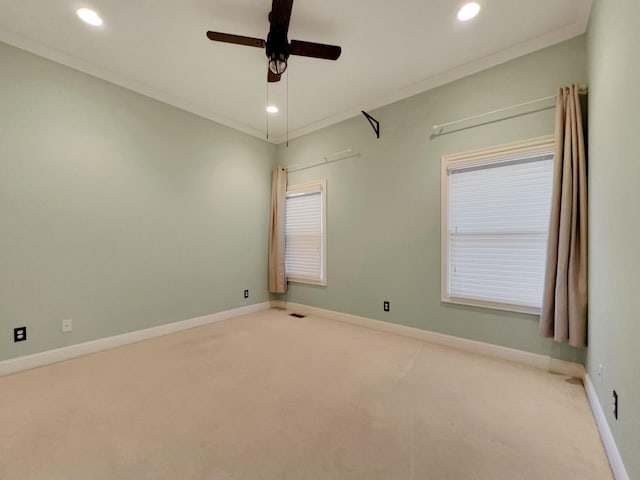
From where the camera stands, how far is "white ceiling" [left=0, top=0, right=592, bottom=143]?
209 centimetres

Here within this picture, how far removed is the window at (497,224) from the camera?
2.41 m

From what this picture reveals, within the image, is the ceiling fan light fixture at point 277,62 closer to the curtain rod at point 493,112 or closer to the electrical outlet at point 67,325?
the curtain rod at point 493,112

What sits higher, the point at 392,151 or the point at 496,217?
the point at 392,151

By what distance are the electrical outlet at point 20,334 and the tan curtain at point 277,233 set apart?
2789 millimetres

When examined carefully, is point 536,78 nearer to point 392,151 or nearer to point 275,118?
point 392,151

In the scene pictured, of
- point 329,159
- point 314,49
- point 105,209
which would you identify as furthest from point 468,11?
point 105,209

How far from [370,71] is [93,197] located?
10.6ft

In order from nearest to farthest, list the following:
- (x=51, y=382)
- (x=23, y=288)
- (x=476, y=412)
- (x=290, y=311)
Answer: (x=476, y=412) < (x=51, y=382) < (x=23, y=288) < (x=290, y=311)

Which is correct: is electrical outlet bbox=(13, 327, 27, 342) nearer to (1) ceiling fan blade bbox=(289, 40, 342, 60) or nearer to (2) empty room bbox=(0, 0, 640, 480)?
(2) empty room bbox=(0, 0, 640, 480)

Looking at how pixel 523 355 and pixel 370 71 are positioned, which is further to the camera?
pixel 370 71

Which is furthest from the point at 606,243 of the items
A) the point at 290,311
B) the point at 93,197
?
the point at 93,197

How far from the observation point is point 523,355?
2.47 m

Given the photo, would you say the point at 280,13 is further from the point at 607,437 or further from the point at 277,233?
the point at 607,437

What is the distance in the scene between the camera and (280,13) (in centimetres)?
187
